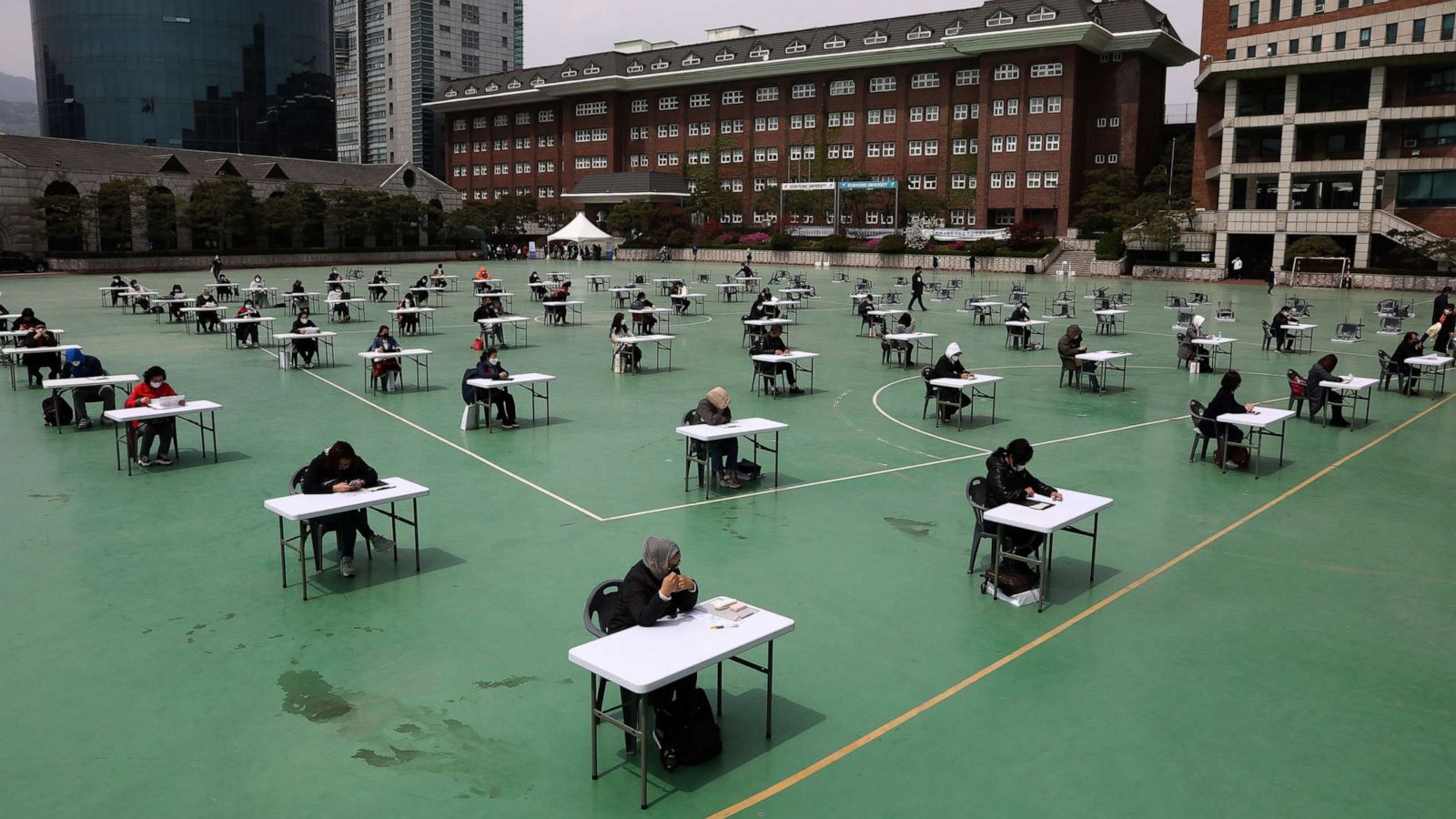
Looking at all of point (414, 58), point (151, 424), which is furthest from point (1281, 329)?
point (414, 58)

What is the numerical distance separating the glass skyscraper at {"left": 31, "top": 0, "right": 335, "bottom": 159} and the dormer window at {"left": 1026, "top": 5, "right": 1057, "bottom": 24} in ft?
247

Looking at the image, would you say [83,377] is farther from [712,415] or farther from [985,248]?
[985,248]

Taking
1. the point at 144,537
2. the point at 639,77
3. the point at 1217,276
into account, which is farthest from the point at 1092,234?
the point at 144,537

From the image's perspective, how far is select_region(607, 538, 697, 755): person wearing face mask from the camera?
7152mm

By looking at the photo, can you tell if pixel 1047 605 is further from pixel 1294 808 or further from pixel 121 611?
pixel 121 611

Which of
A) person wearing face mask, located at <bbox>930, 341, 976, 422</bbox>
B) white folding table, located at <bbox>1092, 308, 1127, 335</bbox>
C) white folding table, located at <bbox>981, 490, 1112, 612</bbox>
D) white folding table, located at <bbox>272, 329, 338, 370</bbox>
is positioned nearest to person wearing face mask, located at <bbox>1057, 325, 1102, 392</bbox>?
person wearing face mask, located at <bbox>930, 341, 976, 422</bbox>

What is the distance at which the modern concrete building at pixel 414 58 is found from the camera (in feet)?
452

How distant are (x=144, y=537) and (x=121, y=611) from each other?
8.36 ft

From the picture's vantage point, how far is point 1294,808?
6.47 meters

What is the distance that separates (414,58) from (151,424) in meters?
135

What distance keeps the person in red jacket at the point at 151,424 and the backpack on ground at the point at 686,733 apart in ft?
38.6

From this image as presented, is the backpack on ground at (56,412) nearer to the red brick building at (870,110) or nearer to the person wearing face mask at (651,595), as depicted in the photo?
the person wearing face mask at (651,595)

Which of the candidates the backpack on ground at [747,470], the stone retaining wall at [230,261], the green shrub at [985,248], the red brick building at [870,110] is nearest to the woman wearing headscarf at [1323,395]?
the backpack on ground at [747,470]

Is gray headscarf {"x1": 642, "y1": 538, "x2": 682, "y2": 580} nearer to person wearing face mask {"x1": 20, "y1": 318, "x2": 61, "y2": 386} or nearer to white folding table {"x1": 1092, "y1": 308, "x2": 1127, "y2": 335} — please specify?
person wearing face mask {"x1": 20, "y1": 318, "x2": 61, "y2": 386}
